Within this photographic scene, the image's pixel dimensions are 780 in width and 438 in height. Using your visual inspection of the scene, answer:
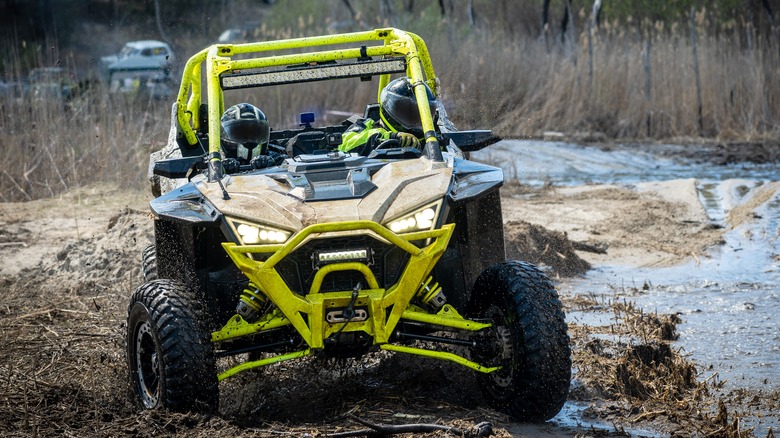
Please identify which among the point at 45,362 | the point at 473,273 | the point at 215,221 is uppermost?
the point at 215,221

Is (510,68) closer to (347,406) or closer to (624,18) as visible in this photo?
(624,18)

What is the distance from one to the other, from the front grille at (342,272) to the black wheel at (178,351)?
0.45m

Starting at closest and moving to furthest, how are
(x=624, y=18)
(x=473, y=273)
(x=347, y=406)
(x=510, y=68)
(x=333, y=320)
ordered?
(x=333, y=320) → (x=347, y=406) → (x=473, y=273) → (x=510, y=68) → (x=624, y=18)

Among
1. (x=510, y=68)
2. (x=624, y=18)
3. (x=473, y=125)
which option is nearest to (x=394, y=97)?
(x=473, y=125)

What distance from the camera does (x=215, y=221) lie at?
16.6 feet

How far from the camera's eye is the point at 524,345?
5012mm

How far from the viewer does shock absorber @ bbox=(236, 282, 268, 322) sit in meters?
5.16

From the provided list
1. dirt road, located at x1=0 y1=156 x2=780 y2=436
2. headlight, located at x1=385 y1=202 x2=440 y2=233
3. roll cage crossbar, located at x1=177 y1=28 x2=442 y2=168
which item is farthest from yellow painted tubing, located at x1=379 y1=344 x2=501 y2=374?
roll cage crossbar, located at x1=177 y1=28 x2=442 y2=168

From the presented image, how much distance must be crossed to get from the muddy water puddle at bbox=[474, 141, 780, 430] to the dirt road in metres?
0.17

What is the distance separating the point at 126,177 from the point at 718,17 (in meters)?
15.1

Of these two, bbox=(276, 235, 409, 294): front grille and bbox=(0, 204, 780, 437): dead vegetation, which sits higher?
bbox=(276, 235, 409, 294): front grille

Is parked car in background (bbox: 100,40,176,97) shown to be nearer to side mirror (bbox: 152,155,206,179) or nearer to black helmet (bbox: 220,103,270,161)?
black helmet (bbox: 220,103,270,161)

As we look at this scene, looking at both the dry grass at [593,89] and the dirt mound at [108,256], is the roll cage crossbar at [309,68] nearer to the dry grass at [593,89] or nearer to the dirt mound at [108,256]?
the dirt mound at [108,256]

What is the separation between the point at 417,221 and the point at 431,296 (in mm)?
412
